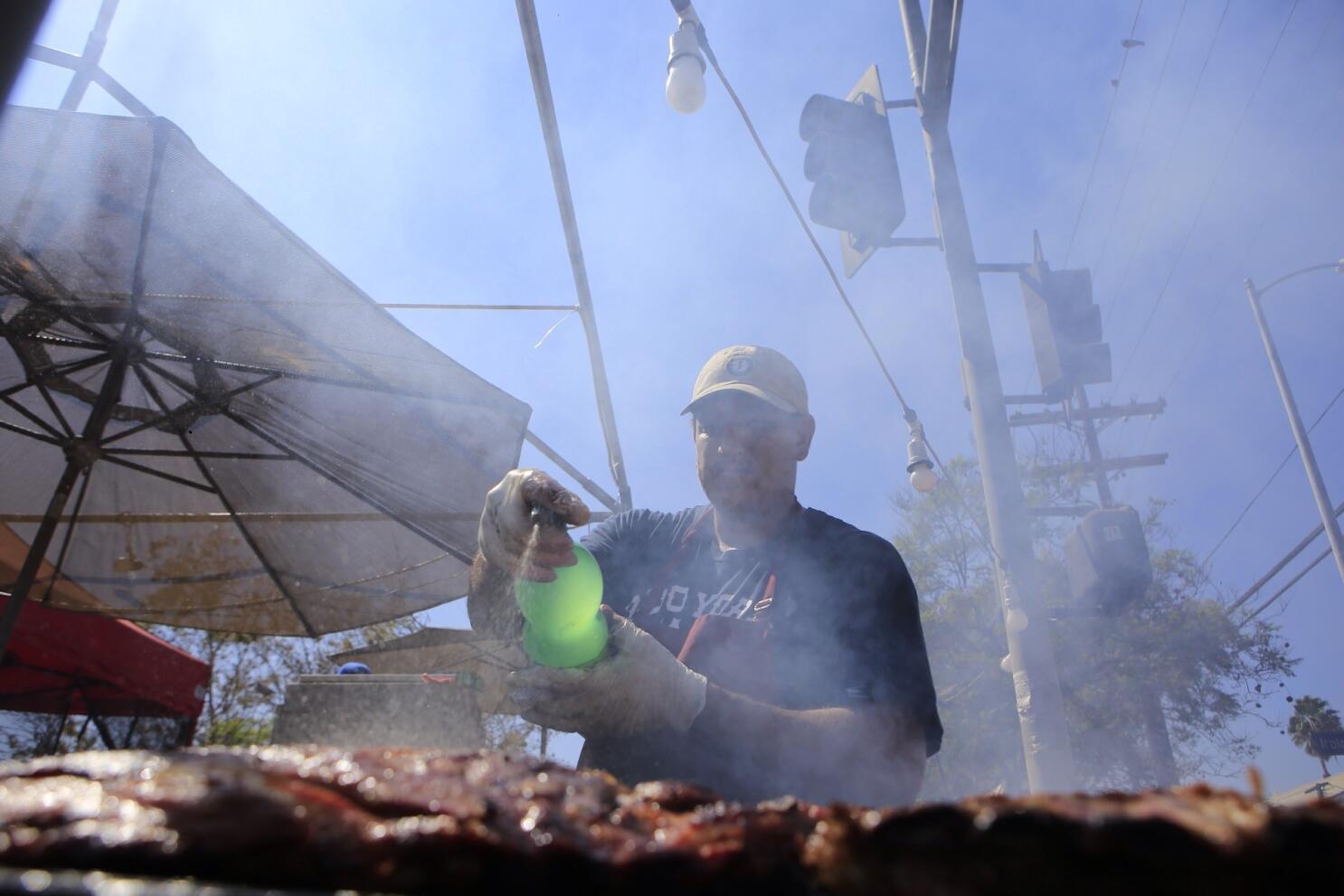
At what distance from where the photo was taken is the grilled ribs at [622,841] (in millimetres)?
576

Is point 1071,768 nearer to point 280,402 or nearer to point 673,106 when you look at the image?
point 673,106

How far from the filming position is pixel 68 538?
5758 millimetres

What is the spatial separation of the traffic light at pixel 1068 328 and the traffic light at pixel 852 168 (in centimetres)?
173

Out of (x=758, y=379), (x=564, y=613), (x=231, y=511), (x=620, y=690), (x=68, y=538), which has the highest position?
(x=231, y=511)

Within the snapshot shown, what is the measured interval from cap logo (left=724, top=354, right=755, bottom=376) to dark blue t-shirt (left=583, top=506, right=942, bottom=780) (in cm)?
53

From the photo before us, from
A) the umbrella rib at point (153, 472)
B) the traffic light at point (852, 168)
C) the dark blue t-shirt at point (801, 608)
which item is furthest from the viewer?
the traffic light at point (852, 168)

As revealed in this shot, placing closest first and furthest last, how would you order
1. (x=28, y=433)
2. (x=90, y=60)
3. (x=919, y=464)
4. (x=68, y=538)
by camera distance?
(x=90, y=60)
(x=28, y=433)
(x=68, y=538)
(x=919, y=464)

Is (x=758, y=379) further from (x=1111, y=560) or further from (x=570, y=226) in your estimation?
(x=1111, y=560)

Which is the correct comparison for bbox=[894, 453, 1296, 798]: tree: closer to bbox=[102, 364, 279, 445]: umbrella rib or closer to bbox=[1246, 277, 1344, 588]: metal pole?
bbox=[1246, 277, 1344, 588]: metal pole

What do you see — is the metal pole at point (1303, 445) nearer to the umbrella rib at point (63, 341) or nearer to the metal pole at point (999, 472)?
the metal pole at point (999, 472)

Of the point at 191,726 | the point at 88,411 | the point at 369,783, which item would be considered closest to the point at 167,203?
the point at 88,411

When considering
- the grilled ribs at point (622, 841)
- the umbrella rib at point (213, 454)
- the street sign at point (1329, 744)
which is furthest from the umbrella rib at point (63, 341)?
the street sign at point (1329, 744)

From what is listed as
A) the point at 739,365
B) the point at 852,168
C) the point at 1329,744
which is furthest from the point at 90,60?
the point at 1329,744

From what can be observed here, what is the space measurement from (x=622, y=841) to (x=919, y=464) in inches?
324
